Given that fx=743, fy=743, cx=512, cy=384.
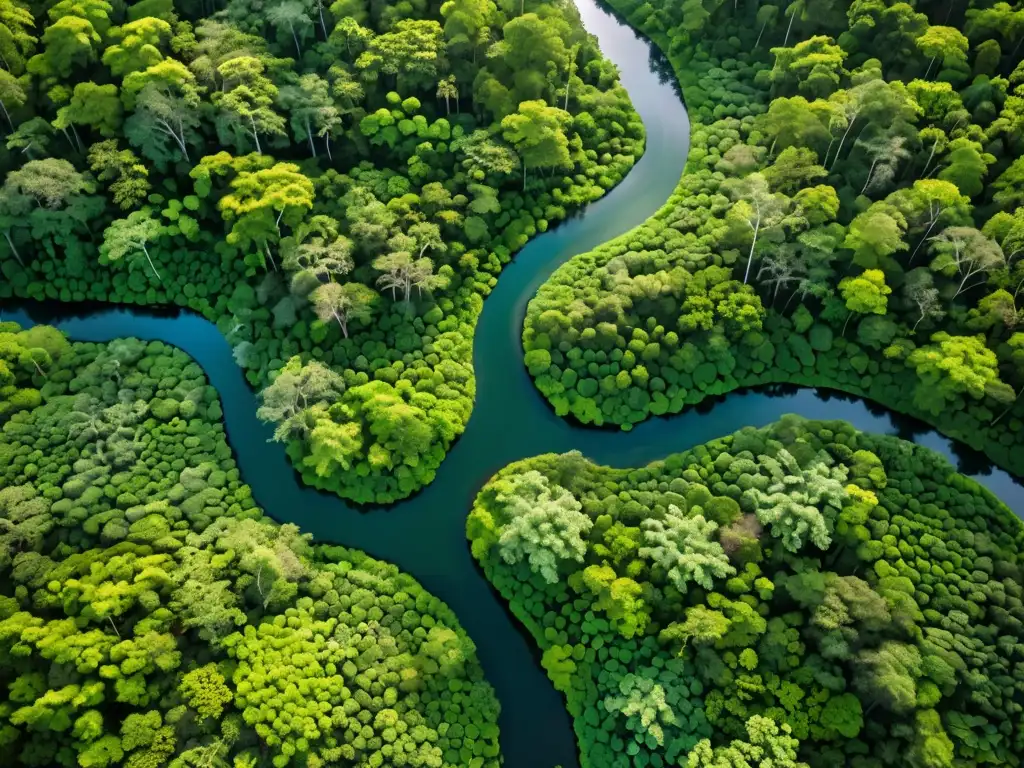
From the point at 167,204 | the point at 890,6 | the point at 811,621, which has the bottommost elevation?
the point at 811,621

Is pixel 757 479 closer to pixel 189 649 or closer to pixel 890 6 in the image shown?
pixel 189 649

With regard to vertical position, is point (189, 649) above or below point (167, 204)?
below

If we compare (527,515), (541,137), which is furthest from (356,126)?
(527,515)

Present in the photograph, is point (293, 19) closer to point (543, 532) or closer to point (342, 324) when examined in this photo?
point (342, 324)

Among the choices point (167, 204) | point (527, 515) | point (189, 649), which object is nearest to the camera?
point (189, 649)

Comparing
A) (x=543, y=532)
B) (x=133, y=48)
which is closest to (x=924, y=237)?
(x=543, y=532)

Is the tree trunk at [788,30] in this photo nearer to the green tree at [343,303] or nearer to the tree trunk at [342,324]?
the green tree at [343,303]
